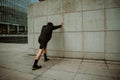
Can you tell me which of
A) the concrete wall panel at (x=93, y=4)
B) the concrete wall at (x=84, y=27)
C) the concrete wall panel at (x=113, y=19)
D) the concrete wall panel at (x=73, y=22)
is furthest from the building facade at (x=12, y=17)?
the concrete wall panel at (x=113, y=19)

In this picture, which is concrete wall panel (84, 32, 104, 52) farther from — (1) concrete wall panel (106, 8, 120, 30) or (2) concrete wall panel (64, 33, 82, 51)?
(1) concrete wall panel (106, 8, 120, 30)

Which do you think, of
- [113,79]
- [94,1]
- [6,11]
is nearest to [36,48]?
[94,1]

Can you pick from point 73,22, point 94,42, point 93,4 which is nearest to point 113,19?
point 93,4

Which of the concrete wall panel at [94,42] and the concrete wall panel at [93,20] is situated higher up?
the concrete wall panel at [93,20]

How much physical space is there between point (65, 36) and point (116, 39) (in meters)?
2.17

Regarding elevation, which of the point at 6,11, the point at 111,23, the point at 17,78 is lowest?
the point at 17,78

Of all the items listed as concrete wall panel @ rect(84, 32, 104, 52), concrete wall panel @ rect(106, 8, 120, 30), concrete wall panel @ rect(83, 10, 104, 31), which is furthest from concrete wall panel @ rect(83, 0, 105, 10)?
concrete wall panel @ rect(84, 32, 104, 52)

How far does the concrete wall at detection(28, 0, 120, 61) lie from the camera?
14.7ft

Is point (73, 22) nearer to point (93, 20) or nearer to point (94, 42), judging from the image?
point (93, 20)

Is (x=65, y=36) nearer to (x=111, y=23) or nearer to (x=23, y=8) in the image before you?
(x=111, y=23)

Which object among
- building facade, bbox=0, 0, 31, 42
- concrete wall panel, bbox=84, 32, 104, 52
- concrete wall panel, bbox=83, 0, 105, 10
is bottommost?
concrete wall panel, bbox=84, 32, 104, 52

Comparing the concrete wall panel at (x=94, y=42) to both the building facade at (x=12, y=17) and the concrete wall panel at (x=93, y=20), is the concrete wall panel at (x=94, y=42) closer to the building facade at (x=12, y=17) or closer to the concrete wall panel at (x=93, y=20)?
the concrete wall panel at (x=93, y=20)

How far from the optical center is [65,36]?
17.2 ft

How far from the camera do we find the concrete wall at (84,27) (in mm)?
4469
